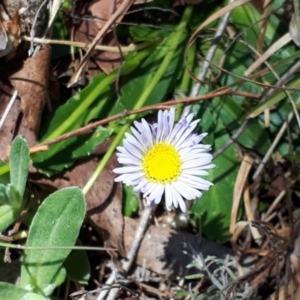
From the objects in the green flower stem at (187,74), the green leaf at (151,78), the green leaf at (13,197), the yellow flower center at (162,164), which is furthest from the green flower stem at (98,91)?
the yellow flower center at (162,164)

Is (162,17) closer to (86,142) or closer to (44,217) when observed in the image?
(86,142)

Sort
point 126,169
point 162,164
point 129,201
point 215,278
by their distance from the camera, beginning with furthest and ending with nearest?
1. point 129,201
2. point 215,278
3. point 162,164
4. point 126,169

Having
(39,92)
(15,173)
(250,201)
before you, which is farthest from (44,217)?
(250,201)

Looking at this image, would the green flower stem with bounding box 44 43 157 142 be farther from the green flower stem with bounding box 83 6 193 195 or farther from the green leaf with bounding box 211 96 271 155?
the green leaf with bounding box 211 96 271 155

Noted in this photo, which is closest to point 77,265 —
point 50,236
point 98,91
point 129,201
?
point 50,236

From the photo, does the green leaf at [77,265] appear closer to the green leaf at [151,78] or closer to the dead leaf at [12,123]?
the dead leaf at [12,123]

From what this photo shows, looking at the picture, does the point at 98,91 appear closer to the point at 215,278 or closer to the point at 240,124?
the point at 240,124
